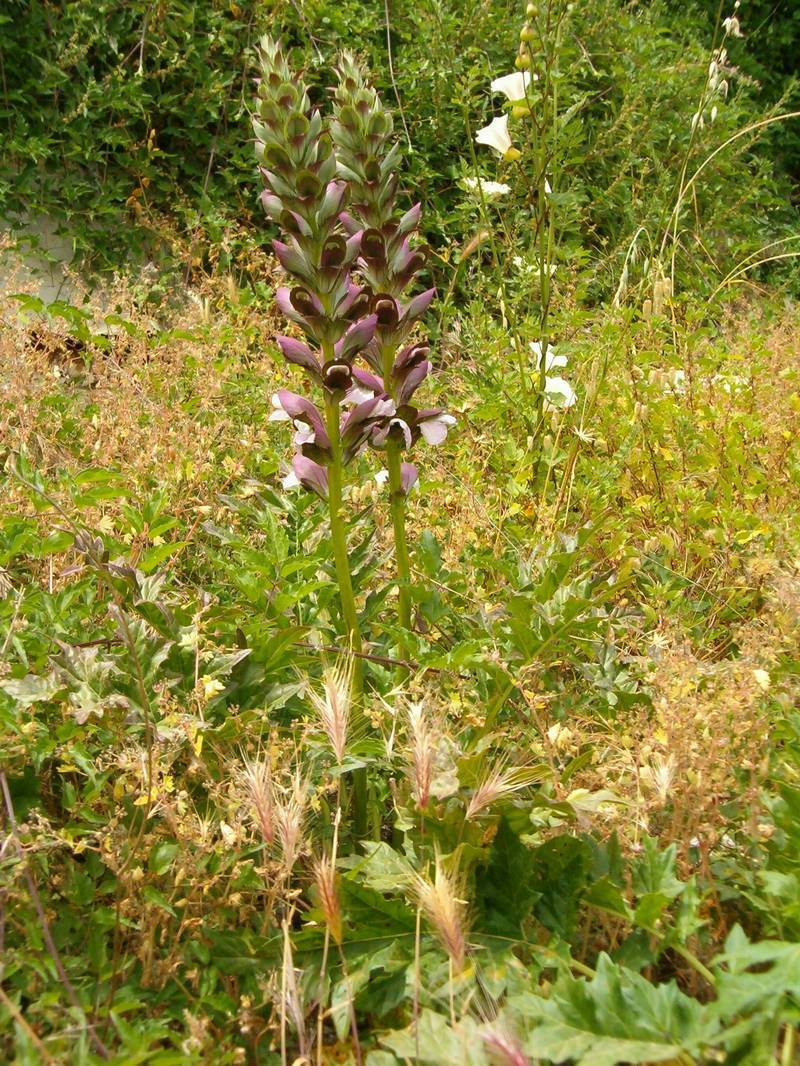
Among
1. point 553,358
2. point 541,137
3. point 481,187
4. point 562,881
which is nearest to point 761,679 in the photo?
point 562,881

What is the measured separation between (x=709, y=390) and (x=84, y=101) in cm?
362

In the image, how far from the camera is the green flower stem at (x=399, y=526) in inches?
77.6

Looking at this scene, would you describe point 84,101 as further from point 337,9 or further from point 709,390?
point 709,390

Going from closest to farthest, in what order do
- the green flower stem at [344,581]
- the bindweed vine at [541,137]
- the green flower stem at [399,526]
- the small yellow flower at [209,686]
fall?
the small yellow flower at [209,686] → the green flower stem at [344,581] → the green flower stem at [399,526] → the bindweed vine at [541,137]

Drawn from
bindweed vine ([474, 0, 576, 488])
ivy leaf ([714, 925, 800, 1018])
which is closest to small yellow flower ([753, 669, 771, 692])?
ivy leaf ([714, 925, 800, 1018])

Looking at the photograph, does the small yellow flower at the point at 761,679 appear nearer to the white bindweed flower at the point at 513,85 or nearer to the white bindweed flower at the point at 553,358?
the white bindweed flower at the point at 553,358

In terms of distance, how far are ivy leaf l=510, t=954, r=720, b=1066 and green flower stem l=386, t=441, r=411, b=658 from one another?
32.1 inches

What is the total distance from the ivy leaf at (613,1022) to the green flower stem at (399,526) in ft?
2.67

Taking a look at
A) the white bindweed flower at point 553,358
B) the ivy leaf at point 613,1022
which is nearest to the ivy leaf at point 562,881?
the ivy leaf at point 613,1022

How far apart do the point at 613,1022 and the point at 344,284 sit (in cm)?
124

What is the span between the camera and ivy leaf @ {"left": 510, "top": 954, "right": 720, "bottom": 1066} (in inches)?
47.1

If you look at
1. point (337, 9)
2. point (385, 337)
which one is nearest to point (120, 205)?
point (337, 9)

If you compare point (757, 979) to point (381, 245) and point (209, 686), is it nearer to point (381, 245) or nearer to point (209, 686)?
point (209, 686)

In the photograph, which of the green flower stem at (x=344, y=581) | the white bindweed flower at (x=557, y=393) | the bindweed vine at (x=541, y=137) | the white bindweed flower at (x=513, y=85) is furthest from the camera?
the white bindweed flower at (x=513, y=85)
